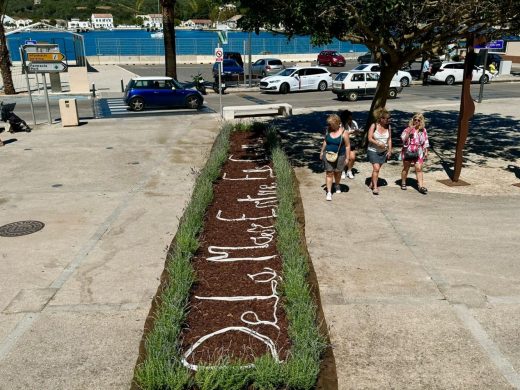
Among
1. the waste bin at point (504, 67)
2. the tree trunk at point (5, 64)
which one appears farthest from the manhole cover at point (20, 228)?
the waste bin at point (504, 67)

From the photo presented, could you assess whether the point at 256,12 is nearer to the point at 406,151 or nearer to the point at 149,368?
the point at 406,151

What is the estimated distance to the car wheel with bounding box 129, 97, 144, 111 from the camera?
22172 millimetres

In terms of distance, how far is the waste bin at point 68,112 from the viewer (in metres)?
18.1

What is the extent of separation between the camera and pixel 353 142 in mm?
14695

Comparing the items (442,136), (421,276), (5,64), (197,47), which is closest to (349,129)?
(421,276)

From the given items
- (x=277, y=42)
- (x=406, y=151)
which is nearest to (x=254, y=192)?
(x=406, y=151)

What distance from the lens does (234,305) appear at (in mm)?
5637

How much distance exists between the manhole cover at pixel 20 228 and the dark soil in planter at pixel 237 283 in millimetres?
3045

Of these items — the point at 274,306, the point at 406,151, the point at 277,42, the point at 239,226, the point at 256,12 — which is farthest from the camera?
the point at 277,42

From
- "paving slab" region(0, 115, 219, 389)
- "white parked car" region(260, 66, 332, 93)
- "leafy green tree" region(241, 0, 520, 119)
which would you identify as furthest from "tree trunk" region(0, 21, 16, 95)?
"leafy green tree" region(241, 0, 520, 119)

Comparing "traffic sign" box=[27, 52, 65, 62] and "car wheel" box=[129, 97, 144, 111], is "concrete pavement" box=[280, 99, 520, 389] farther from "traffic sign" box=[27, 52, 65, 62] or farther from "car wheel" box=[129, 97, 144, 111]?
"car wheel" box=[129, 97, 144, 111]

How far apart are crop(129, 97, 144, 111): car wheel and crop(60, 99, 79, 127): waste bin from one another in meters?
4.22

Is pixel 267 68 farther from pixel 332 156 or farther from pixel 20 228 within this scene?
pixel 20 228

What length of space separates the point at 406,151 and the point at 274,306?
5408 mm
